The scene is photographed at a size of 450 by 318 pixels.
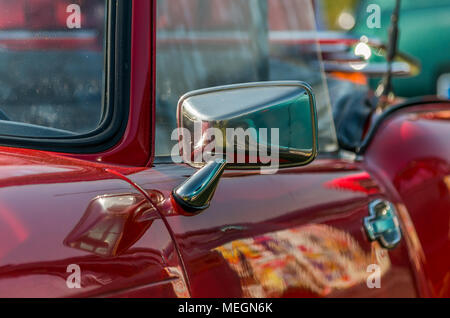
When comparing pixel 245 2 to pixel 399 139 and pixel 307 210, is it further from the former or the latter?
pixel 307 210

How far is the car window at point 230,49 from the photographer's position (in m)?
1.82

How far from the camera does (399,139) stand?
2322 millimetres

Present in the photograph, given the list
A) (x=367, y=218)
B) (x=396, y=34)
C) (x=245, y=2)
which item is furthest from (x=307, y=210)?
(x=396, y=34)

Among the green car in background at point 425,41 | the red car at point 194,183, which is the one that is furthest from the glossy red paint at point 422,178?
the green car in background at point 425,41

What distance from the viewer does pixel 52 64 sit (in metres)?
1.70

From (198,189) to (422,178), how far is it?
99 centimetres

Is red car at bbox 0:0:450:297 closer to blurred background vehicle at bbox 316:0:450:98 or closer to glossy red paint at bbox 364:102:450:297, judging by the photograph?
glossy red paint at bbox 364:102:450:297

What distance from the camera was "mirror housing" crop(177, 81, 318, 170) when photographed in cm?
151

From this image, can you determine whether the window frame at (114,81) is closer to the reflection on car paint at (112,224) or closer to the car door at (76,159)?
the car door at (76,159)

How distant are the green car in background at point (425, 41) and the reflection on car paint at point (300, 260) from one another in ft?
26.4

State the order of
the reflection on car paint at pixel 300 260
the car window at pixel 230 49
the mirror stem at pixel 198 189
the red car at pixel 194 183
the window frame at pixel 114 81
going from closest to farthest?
the red car at pixel 194 183, the mirror stem at pixel 198 189, the reflection on car paint at pixel 300 260, the window frame at pixel 114 81, the car window at pixel 230 49
